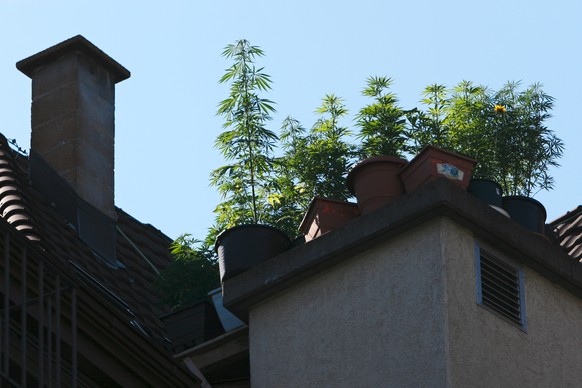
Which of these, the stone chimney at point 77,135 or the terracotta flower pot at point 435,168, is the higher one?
the stone chimney at point 77,135

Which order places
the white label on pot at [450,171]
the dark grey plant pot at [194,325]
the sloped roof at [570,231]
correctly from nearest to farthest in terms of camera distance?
1. the white label on pot at [450,171]
2. the dark grey plant pot at [194,325]
3. the sloped roof at [570,231]

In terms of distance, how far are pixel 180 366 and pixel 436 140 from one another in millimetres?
4430

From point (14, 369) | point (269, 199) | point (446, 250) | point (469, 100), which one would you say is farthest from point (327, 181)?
point (14, 369)

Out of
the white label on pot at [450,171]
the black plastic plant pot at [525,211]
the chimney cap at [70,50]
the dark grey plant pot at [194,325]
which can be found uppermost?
the chimney cap at [70,50]

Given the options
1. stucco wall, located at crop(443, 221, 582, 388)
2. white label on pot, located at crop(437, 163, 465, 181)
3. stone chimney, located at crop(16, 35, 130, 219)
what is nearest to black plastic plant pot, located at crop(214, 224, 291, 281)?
white label on pot, located at crop(437, 163, 465, 181)

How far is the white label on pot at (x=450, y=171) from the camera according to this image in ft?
42.7

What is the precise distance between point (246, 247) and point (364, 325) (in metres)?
1.49

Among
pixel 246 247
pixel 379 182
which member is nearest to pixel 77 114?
pixel 246 247

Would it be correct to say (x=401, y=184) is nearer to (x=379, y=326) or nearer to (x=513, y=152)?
(x=379, y=326)

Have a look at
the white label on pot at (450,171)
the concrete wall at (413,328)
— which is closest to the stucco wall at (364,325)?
the concrete wall at (413,328)

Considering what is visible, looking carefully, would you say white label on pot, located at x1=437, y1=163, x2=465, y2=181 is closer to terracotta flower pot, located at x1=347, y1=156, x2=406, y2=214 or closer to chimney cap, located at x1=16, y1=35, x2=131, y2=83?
terracotta flower pot, located at x1=347, y1=156, x2=406, y2=214

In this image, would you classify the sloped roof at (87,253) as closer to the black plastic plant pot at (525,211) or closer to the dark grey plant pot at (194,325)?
the dark grey plant pot at (194,325)

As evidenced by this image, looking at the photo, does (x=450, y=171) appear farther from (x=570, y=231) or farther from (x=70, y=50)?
(x=70, y=50)

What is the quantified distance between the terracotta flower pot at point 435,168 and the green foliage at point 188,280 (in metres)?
2.69
